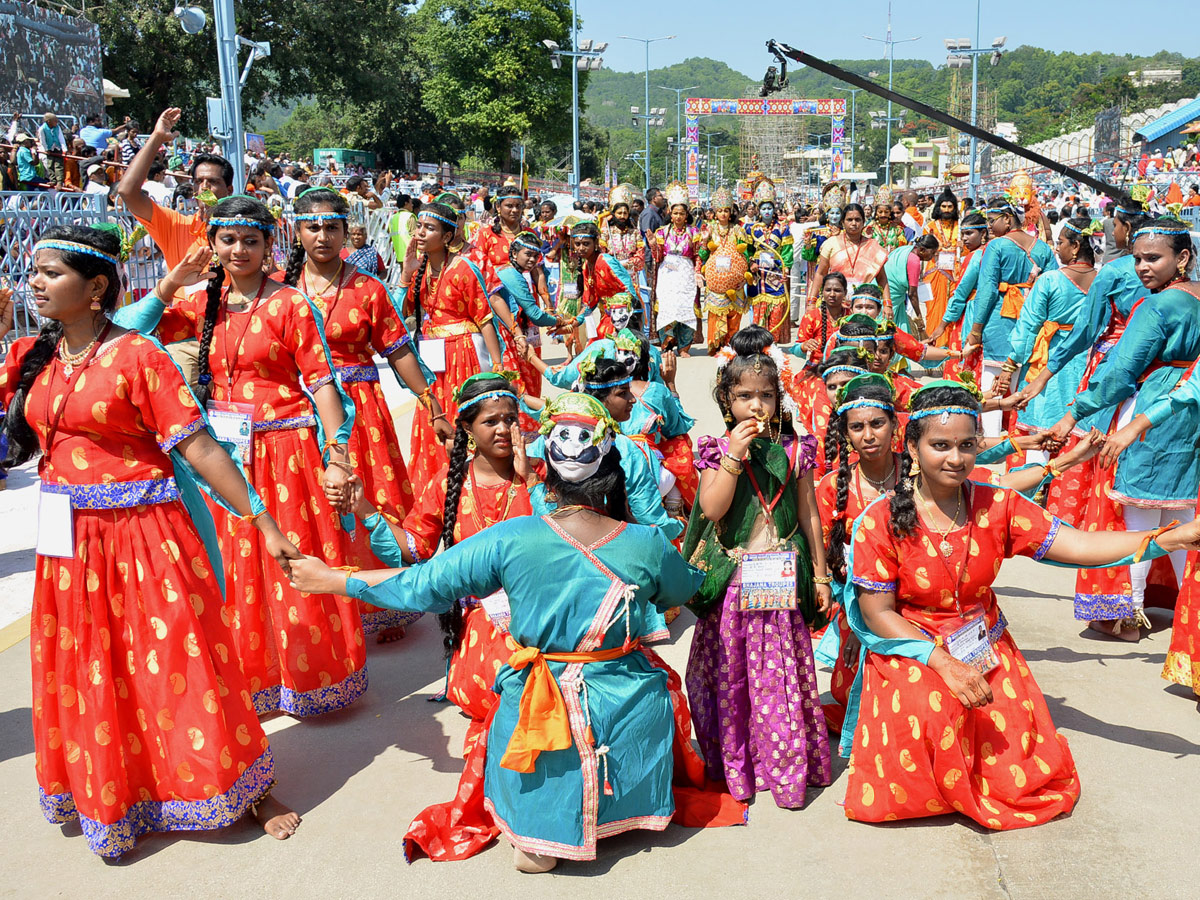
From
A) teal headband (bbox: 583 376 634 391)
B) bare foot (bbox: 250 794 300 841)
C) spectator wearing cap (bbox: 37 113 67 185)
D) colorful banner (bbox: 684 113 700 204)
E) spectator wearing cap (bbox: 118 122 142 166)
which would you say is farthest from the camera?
colorful banner (bbox: 684 113 700 204)

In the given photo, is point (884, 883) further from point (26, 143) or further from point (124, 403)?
point (26, 143)

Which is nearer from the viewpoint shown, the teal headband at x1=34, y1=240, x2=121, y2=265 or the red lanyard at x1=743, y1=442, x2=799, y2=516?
the teal headband at x1=34, y1=240, x2=121, y2=265

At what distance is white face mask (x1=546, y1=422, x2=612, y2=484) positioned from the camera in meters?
3.33

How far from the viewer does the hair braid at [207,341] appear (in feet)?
14.7

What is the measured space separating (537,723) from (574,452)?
793mm

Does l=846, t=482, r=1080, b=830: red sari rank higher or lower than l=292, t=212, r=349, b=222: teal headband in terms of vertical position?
lower

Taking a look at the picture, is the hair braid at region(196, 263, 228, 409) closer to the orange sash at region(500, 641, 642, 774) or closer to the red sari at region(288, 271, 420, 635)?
the red sari at region(288, 271, 420, 635)

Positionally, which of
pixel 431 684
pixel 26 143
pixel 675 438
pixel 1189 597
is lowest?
pixel 431 684

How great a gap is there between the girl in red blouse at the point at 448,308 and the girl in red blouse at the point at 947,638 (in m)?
3.67

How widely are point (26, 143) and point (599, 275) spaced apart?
8655 mm

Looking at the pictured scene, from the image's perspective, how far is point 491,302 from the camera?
23.7 ft

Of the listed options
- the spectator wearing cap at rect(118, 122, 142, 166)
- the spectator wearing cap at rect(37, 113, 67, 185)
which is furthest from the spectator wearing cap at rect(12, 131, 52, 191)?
the spectator wearing cap at rect(118, 122, 142, 166)

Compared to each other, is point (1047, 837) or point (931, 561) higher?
point (931, 561)

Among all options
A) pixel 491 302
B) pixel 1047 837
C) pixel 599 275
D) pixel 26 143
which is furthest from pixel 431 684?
pixel 26 143
